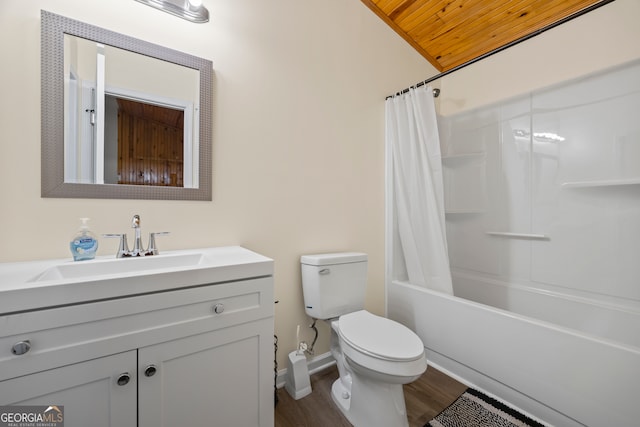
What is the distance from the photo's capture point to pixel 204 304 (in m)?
0.94

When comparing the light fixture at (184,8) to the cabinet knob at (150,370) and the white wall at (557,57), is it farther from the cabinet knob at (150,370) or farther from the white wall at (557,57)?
the white wall at (557,57)

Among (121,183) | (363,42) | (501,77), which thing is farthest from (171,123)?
(501,77)

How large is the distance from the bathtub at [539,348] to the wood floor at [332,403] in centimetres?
14

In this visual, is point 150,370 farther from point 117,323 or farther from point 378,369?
point 378,369

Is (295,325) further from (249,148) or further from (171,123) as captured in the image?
(171,123)

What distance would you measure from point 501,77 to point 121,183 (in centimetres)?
284

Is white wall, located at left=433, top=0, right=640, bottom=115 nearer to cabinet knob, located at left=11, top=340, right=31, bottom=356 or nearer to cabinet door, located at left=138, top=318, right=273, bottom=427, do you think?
cabinet door, located at left=138, top=318, right=273, bottom=427

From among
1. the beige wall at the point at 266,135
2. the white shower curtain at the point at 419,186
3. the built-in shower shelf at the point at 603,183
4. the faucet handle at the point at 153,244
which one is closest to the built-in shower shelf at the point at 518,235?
the built-in shower shelf at the point at 603,183

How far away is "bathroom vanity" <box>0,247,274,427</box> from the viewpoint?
2.32ft

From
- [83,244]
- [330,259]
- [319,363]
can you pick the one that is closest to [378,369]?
[330,259]

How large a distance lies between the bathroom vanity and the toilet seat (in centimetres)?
42

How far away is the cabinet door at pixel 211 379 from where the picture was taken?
861 millimetres

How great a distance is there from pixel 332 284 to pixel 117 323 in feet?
3.52

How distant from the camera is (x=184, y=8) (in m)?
1.20
